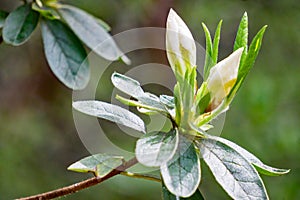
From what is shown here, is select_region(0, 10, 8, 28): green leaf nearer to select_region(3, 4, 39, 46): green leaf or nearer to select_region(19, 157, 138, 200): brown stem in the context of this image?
select_region(3, 4, 39, 46): green leaf

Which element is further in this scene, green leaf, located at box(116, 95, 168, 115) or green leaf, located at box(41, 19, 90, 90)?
green leaf, located at box(41, 19, 90, 90)

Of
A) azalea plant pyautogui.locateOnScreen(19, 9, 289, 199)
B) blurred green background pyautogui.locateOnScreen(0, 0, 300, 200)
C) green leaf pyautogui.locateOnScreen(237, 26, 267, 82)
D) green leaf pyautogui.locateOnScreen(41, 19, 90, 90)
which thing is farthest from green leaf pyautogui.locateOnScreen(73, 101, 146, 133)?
blurred green background pyautogui.locateOnScreen(0, 0, 300, 200)

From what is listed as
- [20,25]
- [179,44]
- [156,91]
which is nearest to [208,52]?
[179,44]

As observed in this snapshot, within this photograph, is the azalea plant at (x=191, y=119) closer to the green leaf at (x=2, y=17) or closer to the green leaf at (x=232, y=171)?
the green leaf at (x=232, y=171)

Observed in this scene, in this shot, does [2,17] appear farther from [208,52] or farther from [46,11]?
[208,52]

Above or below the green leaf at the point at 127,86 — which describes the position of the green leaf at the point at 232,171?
below

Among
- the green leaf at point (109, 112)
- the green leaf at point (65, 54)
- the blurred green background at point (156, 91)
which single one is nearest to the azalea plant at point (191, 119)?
the green leaf at point (109, 112)
